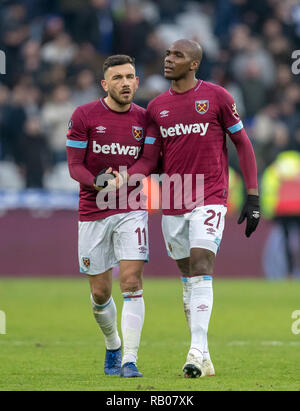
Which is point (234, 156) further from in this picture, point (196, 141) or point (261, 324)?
point (196, 141)

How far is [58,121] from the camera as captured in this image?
57.7 feet

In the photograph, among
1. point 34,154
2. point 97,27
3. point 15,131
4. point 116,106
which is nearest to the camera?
point 116,106

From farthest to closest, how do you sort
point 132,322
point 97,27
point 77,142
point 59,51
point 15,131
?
point 97,27
point 59,51
point 15,131
point 77,142
point 132,322

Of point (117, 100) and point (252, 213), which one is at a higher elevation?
point (117, 100)

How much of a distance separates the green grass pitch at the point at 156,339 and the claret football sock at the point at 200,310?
0.26 meters

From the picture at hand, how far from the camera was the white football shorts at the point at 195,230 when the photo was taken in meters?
7.46

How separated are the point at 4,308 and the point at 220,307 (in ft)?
9.19

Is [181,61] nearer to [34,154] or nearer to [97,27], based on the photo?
[34,154]

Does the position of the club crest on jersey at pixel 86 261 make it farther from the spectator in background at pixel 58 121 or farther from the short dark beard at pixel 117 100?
the spectator in background at pixel 58 121

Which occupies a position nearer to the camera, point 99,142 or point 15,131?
point 99,142

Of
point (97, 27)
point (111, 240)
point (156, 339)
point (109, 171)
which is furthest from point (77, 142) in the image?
point (97, 27)

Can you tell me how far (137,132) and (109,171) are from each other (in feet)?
1.50

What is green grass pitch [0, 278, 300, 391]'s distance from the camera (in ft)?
22.9

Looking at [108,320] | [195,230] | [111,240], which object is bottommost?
[108,320]
